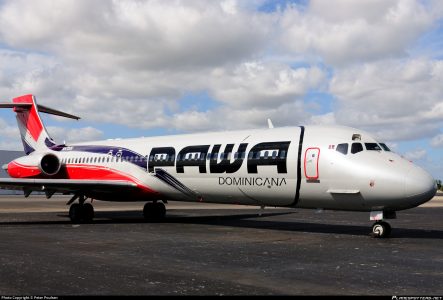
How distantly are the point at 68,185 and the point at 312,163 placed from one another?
9.87 metres

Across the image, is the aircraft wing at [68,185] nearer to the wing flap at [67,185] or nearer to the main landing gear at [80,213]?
the wing flap at [67,185]

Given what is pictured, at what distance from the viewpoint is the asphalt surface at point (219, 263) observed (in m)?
7.24

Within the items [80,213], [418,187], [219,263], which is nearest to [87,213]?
[80,213]

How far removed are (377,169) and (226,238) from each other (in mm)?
4653

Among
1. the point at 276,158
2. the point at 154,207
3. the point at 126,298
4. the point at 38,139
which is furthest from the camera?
the point at 38,139

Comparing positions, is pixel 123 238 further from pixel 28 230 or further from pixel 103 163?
pixel 103 163

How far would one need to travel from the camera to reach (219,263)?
379 inches

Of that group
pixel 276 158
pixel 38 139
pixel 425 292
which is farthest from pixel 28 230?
pixel 425 292

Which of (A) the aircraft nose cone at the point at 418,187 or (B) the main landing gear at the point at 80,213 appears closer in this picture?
(A) the aircraft nose cone at the point at 418,187

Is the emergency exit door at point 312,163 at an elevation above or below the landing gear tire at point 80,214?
above

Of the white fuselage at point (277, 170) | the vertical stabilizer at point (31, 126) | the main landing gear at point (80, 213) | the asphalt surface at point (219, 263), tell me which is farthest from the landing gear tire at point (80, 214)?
the vertical stabilizer at point (31, 126)

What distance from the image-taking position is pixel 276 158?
15.2 m

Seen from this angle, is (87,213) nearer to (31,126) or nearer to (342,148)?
(31,126)

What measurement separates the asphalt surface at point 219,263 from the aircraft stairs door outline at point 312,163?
179cm
